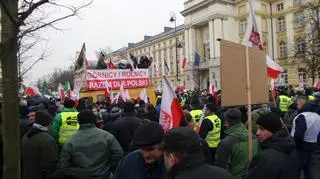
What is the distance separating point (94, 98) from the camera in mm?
15891

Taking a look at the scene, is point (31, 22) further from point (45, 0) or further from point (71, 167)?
point (71, 167)

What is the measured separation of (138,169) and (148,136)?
1.03 ft

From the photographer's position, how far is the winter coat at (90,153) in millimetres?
4492

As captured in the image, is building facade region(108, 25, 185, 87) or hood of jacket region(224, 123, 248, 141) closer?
hood of jacket region(224, 123, 248, 141)

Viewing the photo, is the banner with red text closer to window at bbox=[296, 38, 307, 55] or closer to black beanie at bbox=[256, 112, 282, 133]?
black beanie at bbox=[256, 112, 282, 133]

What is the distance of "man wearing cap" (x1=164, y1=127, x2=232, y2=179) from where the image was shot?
2562 mm

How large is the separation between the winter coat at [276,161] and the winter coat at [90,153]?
1.77m

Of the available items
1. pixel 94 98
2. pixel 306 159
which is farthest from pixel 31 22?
pixel 94 98

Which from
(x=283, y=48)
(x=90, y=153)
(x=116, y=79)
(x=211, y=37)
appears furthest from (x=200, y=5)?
(x=90, y=153)

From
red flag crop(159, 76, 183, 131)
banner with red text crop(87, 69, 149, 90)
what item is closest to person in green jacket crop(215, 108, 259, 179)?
red flag crop(159, 76, 183, 131)

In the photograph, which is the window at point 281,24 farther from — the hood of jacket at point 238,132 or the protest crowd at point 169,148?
the hood of jacket at point 238,132

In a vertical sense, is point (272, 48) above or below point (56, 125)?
above

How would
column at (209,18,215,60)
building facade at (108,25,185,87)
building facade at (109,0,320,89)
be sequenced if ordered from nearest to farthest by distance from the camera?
building facade at (109,0,320,89)
column at (209,18,215,60)
building facade at (108,25,185,87)

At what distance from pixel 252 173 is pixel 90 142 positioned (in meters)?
1.96
